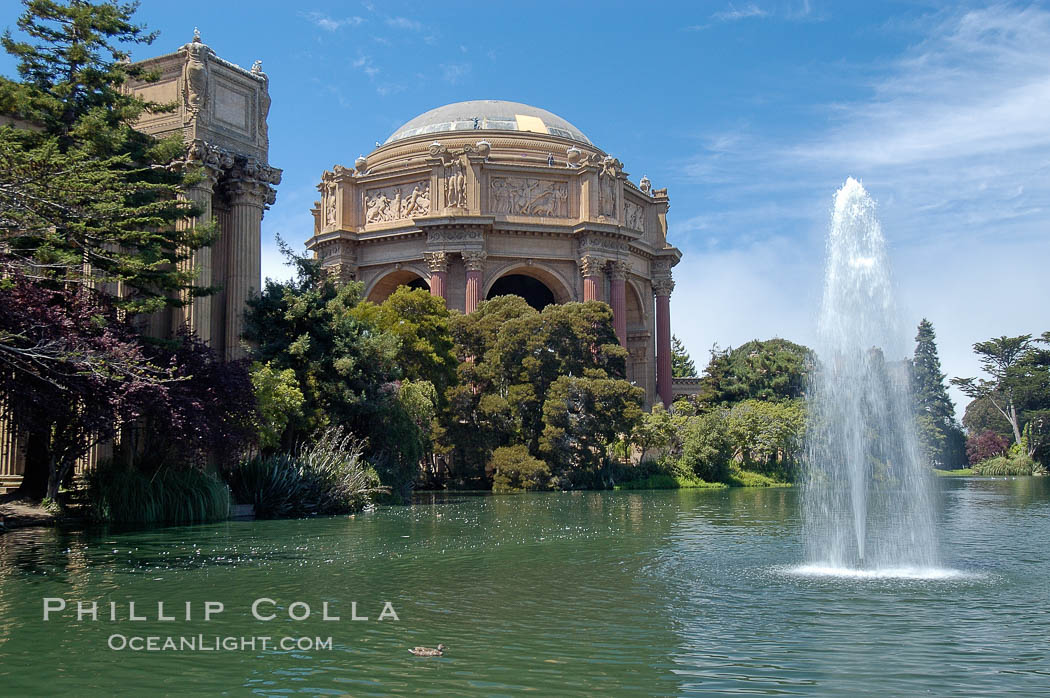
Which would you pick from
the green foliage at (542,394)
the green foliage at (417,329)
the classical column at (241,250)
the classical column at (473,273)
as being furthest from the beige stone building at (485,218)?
the classical column at (241,250)

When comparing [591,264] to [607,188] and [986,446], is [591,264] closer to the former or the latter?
[607,188]

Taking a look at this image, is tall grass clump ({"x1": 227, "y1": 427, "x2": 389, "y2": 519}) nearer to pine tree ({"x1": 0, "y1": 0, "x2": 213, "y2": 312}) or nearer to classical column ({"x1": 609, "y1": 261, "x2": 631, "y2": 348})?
pine tree ({"x1": 0, "y1": 0, "x2": 213, "y2": 312})

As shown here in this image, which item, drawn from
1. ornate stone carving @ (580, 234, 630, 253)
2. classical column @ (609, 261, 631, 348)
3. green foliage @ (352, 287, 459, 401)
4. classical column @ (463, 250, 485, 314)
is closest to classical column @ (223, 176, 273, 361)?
green foliage @ (352, 287, 459, 401)

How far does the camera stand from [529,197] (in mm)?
54344

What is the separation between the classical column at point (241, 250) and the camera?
25.0 metres

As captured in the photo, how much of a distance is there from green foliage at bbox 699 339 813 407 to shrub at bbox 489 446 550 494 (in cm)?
2206

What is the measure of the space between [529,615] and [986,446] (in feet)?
285

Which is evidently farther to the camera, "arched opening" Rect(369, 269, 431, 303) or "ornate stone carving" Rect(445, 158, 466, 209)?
"arched opening" Rect(369, 269, 431, 303)

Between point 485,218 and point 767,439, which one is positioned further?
point 485,218

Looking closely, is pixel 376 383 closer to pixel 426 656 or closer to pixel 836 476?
pixel 836 476

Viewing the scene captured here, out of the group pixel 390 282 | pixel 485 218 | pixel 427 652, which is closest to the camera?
pixel 427 652

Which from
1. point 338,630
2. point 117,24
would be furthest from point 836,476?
point 117,24

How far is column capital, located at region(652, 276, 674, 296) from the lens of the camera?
61281mm

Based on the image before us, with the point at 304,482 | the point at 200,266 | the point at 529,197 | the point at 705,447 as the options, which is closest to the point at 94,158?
the point at 200,266
